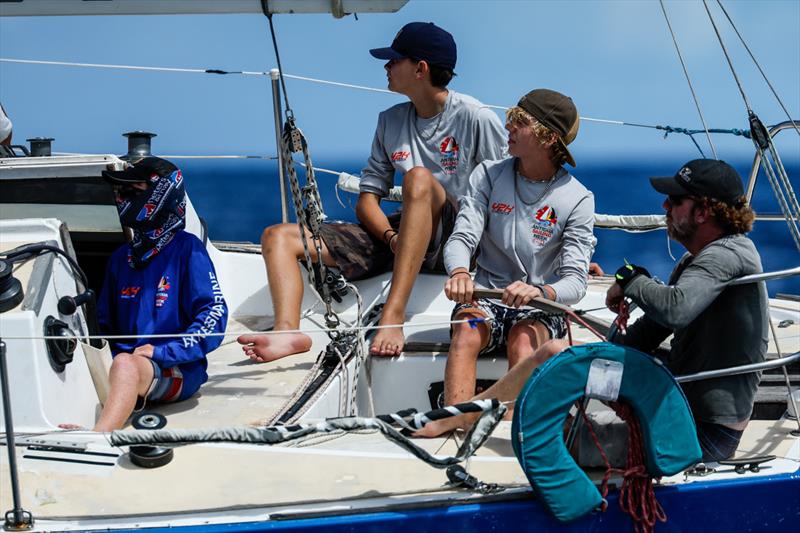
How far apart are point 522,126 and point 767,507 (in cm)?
158

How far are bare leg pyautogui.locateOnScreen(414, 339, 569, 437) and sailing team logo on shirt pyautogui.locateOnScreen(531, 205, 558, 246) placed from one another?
27.4 inches

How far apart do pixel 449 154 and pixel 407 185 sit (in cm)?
34

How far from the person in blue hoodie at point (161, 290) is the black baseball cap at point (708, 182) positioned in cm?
162

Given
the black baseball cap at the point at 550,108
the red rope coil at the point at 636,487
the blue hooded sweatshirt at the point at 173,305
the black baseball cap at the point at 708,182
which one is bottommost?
the red rope coil at the point at 636,487

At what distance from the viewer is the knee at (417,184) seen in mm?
4355

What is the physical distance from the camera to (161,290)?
3.68 m

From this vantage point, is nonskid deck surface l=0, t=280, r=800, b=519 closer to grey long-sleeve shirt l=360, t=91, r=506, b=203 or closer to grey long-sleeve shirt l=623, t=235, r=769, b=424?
grey long-sleeve shirt l=623, t=235, r=769, b=424

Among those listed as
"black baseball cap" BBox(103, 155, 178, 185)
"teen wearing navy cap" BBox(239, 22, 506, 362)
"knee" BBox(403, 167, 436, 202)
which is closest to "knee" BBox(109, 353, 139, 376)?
"black baseball cap" BBox(103, 155, 178, 185)

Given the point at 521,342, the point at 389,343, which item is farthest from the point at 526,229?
the point at 389,343

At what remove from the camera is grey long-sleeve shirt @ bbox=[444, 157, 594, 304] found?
3928mm

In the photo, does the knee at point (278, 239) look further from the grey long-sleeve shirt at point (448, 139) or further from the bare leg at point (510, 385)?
the bare leg at point (510, 385)

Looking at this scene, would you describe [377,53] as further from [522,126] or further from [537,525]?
[537,525]

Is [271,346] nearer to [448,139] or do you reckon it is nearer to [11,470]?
[448,139]

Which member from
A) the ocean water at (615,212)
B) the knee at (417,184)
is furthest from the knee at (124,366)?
the ocean water at (615,212)
